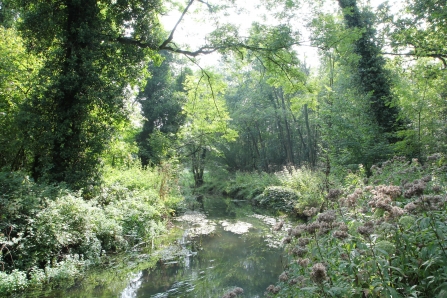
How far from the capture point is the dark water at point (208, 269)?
510 cm

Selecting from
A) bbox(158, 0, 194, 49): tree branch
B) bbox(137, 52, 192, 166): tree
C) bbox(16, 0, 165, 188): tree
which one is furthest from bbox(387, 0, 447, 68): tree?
bbox(137, 52, 192, 166): tree

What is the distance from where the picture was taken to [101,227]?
6934 millimetres

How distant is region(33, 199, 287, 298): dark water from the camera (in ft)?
16.7

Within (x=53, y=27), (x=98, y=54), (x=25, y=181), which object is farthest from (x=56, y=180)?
(x=53, y=27)

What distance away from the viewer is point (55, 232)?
550cm

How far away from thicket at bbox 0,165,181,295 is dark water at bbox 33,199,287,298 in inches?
26.3

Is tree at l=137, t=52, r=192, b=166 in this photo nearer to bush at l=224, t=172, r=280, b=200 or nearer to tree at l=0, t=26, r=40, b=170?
bush at l=224, t=172, r=280, b=200

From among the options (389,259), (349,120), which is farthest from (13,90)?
(349,120)

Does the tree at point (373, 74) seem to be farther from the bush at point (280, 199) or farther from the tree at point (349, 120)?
the bush at point (280, 199)

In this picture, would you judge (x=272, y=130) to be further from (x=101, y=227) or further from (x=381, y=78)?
(x=101, y=227)

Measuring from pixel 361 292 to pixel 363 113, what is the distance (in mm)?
12040

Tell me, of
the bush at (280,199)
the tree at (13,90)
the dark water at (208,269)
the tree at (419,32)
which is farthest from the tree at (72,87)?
the tree at (419,32)

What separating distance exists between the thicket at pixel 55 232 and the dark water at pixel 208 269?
0.67 meters

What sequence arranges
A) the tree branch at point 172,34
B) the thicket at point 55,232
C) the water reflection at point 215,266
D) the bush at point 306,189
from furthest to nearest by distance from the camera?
the tree branch at point 172,34
the bush at point 306,189
the water reflection at point 215,266
the thicket at point 55,232
